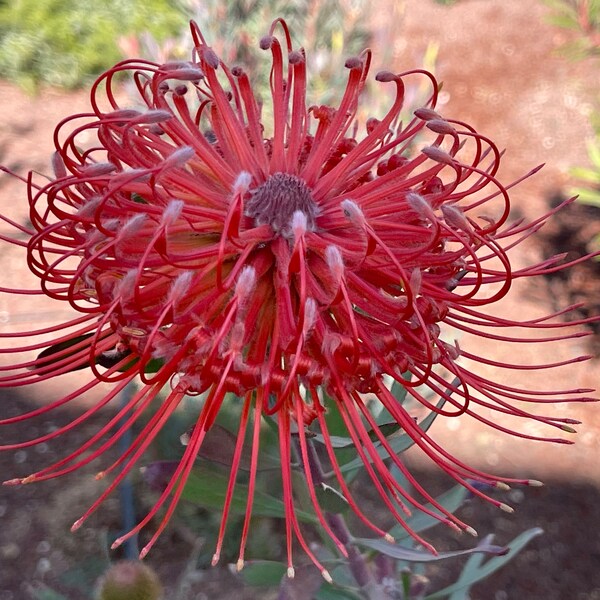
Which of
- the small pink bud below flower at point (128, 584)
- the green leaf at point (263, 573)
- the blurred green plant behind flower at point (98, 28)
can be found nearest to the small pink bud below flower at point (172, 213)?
the green leaf at point (263, 573)

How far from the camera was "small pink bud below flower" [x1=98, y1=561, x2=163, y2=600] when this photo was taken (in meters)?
1.02

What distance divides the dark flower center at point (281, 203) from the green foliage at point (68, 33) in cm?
338

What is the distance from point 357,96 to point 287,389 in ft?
1.27

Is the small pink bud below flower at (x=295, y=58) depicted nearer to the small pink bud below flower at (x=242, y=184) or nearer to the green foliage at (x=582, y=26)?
the small pink bud below flower at (x=242, y=184)

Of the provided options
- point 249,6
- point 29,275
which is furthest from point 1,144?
point 249,6

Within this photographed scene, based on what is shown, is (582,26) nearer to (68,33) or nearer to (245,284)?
(245,284)

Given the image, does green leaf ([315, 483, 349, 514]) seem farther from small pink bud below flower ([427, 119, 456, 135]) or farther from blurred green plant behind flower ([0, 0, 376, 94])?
blurred green plant behind flower ([0, 0, 376, 94])

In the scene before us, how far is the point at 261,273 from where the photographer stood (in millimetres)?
721

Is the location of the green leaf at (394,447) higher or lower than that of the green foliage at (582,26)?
lower

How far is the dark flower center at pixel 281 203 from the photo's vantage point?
738mm

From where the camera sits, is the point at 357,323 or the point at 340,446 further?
the point at 340,446

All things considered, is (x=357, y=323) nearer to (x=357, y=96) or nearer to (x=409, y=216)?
(x=409, y=216)

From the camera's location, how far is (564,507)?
2096 millimetres

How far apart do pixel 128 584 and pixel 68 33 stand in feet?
12.1
